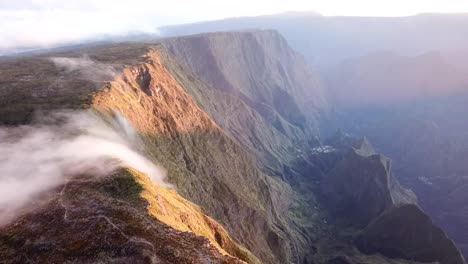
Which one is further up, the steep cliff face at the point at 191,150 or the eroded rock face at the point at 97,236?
the eroded rock face at the point at 97,236

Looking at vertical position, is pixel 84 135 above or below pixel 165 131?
above

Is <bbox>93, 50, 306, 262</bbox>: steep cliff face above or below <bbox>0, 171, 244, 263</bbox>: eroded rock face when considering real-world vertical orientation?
below

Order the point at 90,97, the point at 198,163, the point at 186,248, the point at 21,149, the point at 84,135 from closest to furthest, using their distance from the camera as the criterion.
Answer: the point at 186,248
the point at 21,149
the point at 84,135
the point at 90,97
the point at 198,163

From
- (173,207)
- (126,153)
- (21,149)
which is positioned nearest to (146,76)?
(126,153)

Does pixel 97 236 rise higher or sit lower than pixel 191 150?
higher

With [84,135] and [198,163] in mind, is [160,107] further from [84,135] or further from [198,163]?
[84,135]

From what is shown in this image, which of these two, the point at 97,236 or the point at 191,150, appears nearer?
the point at 97,236

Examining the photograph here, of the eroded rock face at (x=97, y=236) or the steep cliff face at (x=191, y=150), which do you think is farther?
the steep cliff face at (x=191, y=150)

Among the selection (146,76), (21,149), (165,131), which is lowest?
(165,131)

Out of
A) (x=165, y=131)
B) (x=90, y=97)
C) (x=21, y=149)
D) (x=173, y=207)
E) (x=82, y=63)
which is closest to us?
(x=173, y=207)

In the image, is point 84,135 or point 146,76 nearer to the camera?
point 84,135

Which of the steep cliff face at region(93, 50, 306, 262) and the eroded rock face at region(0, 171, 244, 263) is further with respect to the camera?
the steep cliff face at region(93, 50, 306, 262)
